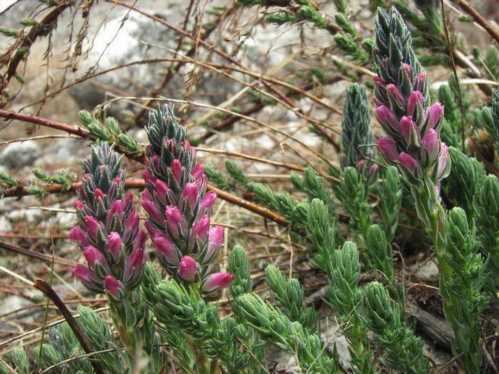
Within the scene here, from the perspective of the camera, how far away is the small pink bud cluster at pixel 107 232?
1.65 metres

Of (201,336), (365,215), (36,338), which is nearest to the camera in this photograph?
(201,336)

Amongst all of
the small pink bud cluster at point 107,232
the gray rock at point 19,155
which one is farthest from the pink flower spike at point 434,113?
the gray rock at point 19,155

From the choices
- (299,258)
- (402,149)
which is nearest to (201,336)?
(402,149)

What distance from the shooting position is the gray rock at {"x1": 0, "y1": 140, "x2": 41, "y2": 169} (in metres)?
5.72

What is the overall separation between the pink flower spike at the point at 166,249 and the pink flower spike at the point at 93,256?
0.48ft

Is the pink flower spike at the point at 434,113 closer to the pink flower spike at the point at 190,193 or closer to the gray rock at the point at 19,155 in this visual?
the pink flower spike at the point at 190,193

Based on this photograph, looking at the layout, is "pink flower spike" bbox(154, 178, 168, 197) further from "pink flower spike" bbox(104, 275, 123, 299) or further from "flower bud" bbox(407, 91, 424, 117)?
"flower bud" bbox(407, 91, 424, 117)

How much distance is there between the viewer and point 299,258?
2873mm

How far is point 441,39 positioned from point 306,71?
1.47 metres

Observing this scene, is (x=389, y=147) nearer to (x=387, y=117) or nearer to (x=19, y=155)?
(x=387, y=117)

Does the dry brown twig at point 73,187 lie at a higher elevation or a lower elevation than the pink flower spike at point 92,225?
lower

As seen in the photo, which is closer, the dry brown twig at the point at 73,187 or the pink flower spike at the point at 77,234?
the pink flower spike at the point at 77,234

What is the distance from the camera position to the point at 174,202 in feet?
5.39

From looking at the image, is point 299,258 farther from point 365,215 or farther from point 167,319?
point 167,319
